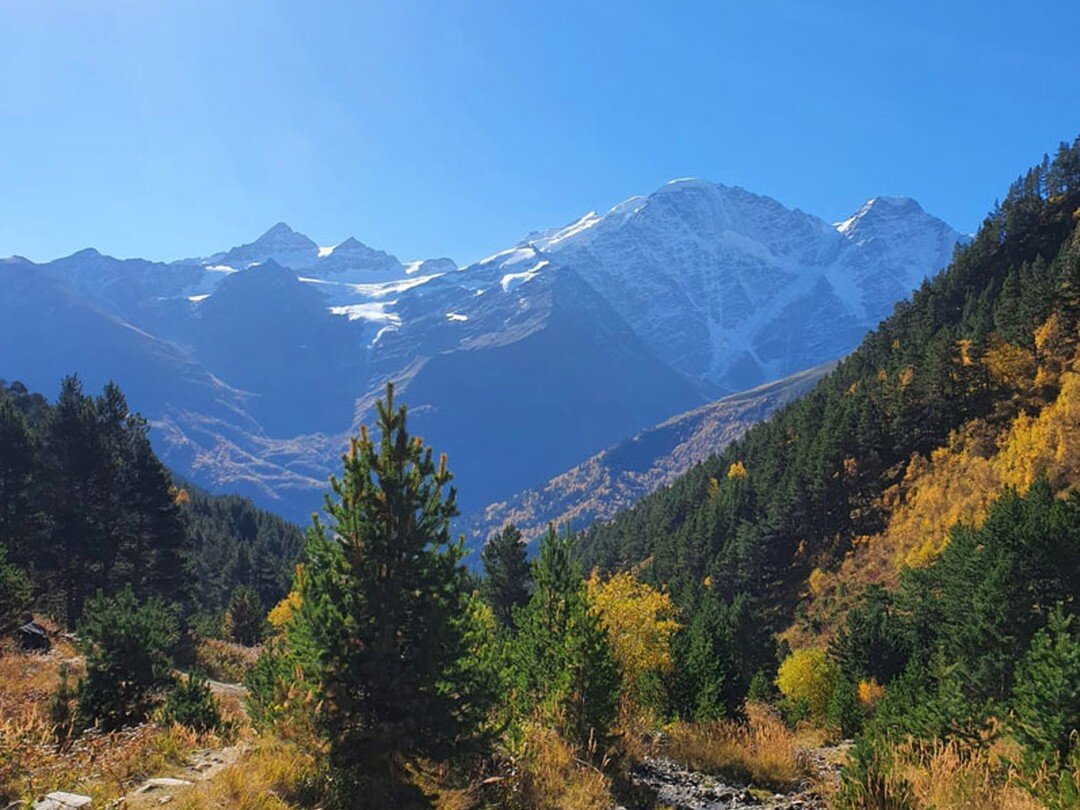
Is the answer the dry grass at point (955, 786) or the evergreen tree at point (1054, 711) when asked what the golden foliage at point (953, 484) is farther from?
the dry grass at point (955, 786)

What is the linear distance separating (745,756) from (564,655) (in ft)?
15.4

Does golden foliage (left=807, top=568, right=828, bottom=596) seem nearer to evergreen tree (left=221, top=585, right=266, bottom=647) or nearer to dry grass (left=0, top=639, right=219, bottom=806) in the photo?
evergreen tree (left=221, top=585, right=266, bottom=647)

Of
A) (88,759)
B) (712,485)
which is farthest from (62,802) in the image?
(712,485)

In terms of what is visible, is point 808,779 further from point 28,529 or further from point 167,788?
point 28,529

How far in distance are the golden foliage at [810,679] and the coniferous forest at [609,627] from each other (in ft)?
0.73

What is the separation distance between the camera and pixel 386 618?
9664mm

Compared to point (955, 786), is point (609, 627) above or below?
above

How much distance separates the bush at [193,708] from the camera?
13305 millimetres

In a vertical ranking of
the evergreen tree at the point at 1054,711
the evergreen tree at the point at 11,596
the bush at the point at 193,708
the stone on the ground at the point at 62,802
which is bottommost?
the evergreen tree at the point at 1054,711

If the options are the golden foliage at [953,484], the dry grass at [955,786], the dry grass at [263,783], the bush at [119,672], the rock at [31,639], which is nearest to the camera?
the dry grass at [263,783]

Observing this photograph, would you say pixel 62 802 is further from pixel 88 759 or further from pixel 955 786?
pixel 955 786

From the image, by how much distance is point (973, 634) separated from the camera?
2627 centimetres

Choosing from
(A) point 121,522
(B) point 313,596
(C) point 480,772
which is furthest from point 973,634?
(A) point 121,522

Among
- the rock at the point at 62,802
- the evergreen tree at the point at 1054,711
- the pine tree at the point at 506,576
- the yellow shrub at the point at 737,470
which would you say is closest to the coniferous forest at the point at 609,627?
the evergreen tree at the point at 1054,711
